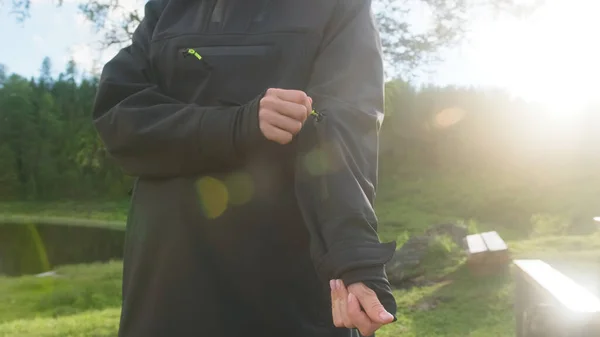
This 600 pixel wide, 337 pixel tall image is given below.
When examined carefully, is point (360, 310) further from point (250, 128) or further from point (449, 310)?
point (449, 310)

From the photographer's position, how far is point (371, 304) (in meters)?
1.00

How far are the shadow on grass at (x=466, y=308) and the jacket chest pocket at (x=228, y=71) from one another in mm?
4950

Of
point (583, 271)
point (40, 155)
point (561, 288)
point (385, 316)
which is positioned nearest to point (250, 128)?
point (385, 316)

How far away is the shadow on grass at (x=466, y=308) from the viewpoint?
5.96 meters

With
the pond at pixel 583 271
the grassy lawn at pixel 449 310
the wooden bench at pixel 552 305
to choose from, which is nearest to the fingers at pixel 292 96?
the wooden bench at pixel 552 305

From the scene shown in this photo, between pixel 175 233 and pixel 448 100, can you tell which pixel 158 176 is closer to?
pixel 175 233

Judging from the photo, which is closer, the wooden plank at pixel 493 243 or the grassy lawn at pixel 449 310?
the grassy lawn at pixel 449 310

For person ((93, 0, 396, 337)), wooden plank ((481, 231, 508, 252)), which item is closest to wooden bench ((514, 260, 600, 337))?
person ((93, 0, 396, 337))

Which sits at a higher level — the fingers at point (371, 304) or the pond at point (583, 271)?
the fingers at point (371, 304)

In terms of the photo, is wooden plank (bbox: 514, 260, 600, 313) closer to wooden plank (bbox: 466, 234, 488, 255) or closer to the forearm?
the forearm

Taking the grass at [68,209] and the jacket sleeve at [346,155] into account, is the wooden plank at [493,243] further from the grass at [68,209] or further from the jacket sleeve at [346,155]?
the grass at [68,209]

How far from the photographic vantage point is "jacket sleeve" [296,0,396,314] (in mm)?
1060

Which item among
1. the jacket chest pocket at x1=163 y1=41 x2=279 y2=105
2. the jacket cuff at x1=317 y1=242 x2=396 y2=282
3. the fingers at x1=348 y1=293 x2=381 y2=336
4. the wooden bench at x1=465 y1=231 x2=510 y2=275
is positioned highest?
the jacket chest pocket at x1=163 y1=41 x2=279 y2=105

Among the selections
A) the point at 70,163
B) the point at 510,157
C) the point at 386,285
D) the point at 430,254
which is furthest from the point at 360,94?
the point at 70,163
